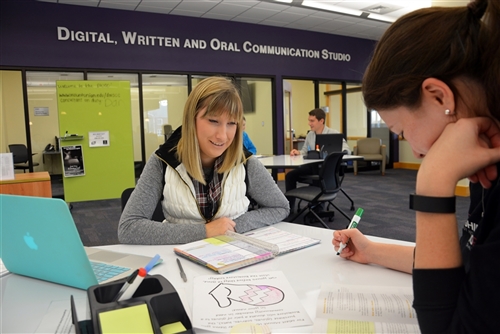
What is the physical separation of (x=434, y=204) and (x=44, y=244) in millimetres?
882

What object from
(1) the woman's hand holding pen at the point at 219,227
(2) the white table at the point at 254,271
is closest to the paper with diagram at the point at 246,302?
(2) the white table at the point at 254,271


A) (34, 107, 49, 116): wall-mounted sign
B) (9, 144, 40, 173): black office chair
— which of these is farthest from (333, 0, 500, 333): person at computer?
(9, 144, 40, 173): black office chair

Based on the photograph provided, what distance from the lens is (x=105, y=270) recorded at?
1.09 m

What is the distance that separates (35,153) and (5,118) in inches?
40.7

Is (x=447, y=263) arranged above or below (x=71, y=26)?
below

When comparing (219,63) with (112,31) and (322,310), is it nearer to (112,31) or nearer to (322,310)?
(112,31)

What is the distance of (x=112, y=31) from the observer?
6.34m

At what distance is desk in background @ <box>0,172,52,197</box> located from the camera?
3695mm

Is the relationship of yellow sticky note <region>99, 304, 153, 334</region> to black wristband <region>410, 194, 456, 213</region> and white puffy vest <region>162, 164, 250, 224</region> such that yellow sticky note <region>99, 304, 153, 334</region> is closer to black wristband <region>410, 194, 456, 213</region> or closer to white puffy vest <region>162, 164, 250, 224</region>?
black wristband <region>410, 194, 456, 213</region>

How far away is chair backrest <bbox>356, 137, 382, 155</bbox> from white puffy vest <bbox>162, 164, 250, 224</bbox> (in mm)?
7772

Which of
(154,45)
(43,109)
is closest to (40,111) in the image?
(43,109)

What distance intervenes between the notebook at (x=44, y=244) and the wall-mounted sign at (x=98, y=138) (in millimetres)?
5305

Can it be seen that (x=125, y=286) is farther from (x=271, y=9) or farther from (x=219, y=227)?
(x=271, y=9)

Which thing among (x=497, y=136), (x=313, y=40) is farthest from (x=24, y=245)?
(x=313, y=40)
